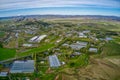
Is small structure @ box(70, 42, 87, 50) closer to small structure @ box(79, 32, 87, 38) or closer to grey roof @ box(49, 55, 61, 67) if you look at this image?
small structure @ box(79, 32, 87, 38)

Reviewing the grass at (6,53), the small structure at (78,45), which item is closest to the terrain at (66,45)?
the grass at (6,53)

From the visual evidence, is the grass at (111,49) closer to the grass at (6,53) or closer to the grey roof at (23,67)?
the grey roof at (23,67)

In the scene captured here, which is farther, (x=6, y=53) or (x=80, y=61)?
(x=6, y=53)

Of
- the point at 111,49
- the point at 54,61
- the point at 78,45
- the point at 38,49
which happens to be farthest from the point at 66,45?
the point at 111,49

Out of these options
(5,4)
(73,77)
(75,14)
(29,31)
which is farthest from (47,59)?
(5,4)

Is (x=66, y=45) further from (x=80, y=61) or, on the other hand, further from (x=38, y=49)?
(x=80, y=61)

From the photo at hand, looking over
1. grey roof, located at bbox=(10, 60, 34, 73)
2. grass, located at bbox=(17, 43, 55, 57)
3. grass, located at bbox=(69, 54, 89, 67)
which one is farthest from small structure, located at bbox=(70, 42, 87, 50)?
grey roof, located at bbox=(10, 60, 34, 73)
